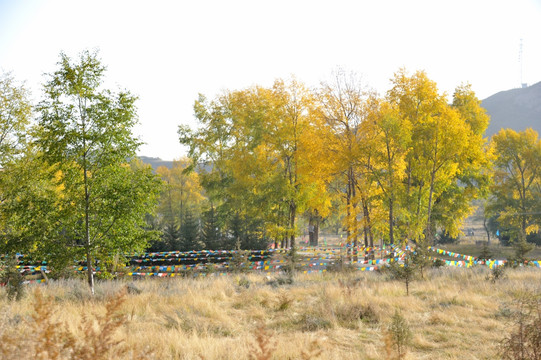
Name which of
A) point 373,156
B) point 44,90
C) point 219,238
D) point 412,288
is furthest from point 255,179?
point 44,90

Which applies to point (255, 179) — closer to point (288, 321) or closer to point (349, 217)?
point (349, 217)

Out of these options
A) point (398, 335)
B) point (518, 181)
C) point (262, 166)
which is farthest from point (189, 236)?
point (518, 181)

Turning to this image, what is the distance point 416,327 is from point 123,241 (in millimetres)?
7592

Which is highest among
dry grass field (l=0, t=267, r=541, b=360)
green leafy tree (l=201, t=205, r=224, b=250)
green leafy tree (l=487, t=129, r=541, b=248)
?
green leafy tree (l=487, t=129, r=541, b=248)

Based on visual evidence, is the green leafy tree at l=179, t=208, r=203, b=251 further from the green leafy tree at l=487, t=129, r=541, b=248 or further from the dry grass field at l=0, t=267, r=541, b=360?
the green leafy tree at l=487, t=129, r=541, b=248

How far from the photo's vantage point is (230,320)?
834 centimetres

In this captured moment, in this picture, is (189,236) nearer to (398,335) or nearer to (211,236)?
(211,236)

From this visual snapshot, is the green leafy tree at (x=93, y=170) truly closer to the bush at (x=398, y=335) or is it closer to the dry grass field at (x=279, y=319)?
the dry grass field at (x=279, y=319)

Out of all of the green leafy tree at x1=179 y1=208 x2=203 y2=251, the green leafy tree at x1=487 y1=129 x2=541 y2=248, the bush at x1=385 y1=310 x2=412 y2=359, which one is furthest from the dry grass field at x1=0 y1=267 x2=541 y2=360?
the green leafy tree at x1=487 y1=129 x2=541 y2=248

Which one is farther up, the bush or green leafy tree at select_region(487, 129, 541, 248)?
green leafy tree at select_region(487, 129, 541, 248)

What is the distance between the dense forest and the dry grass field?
213 centimetres

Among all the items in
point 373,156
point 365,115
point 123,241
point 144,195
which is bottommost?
point 123,241

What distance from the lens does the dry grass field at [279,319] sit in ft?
18.4

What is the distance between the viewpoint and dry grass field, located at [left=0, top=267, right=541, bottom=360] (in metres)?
5.62
